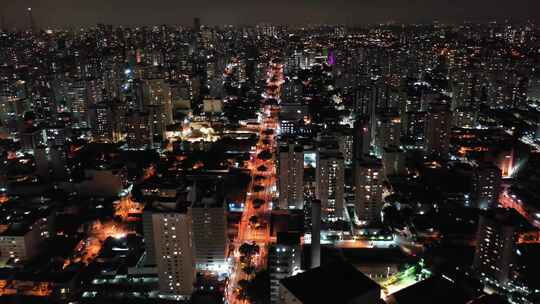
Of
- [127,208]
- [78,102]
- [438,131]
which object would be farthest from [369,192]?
[78,102]

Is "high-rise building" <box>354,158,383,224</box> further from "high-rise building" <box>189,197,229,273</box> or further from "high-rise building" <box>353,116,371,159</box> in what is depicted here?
"high-rise building" <box>189,197,229,273</box>

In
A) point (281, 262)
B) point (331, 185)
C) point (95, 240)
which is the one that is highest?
point (331, 185)

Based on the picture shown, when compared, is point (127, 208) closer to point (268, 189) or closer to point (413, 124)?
point (268, 189)

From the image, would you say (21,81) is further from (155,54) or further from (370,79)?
(370,79)

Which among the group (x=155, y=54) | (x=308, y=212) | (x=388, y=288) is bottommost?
(x=388, y=288)

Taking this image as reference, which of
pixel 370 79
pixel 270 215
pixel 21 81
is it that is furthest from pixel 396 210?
pixel 21 81

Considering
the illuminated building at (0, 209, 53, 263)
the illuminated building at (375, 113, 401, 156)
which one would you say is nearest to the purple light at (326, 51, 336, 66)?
the illuminated building at (375, 113, 401, 156)
